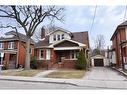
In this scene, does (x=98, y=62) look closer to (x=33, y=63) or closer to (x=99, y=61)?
(x=99, y=61)

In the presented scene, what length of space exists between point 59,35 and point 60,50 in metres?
2.83

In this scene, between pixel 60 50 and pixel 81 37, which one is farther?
pixel 81 37

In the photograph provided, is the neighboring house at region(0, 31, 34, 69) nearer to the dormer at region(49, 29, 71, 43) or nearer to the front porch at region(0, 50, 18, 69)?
the front porch at region(0, 50, 18, 69)

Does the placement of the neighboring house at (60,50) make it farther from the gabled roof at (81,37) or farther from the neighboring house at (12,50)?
the neighboring house at (12,50)

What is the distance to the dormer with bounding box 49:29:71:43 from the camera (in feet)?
100

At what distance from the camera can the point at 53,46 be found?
28.5 meters

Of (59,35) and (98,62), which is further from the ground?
(59,35)

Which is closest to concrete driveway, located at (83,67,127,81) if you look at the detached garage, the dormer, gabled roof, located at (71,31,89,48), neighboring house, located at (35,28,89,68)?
neighboring house, located at (35,28,89,68)

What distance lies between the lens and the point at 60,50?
29.4m

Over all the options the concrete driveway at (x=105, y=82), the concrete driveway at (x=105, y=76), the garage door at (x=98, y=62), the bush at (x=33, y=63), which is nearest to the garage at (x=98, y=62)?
the garage door at (x=98, y=62)

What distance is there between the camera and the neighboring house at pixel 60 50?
1080 inches

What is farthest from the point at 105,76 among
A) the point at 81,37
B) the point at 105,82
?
the point at 81,37

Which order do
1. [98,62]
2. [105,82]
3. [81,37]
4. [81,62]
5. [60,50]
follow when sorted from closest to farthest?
[105,82] → [81,62] → [60,50] → [81,37] → [98,62]
